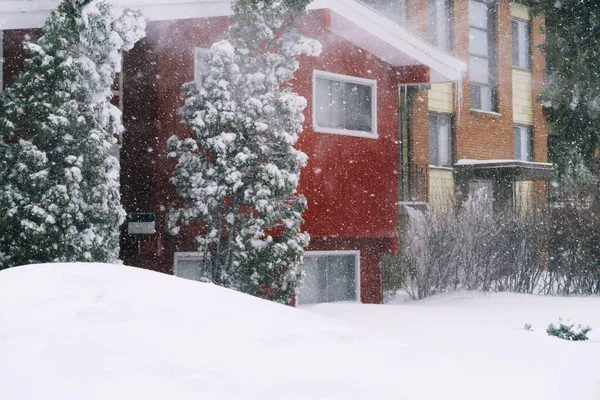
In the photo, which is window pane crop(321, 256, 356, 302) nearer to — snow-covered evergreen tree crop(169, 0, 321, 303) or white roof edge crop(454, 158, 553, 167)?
snow-covered evergreen tree crop(169, 0, 321, 303)

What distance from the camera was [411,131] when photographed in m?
20.5

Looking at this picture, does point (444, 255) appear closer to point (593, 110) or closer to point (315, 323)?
point (593, 110)

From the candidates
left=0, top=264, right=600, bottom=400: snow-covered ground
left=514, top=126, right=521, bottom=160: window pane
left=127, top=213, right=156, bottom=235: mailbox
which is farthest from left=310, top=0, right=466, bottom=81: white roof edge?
left=514, top=126, right=521, bottom=160: window pane

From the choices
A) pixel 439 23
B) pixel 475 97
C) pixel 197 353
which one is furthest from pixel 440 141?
pixel 197 353

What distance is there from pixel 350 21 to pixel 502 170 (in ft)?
28.1

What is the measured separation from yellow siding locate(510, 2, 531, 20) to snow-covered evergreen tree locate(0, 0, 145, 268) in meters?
16.3

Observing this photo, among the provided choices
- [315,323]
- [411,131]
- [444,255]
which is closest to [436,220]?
[444,255]

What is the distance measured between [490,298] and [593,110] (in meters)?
7.61

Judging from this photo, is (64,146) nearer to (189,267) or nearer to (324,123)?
(189,267)

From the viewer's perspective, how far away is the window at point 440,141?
21.6 metres

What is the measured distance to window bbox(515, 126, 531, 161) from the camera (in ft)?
81.0

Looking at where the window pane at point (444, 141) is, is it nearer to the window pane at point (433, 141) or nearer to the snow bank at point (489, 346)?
the window pane at point (433, 141)

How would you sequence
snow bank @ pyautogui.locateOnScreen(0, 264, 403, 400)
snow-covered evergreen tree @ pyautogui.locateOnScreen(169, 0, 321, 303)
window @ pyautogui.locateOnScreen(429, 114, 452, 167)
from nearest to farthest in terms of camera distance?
snow bank @ pyautogui.locateOnScreen(0, 264, 403, 400)
snow-covered evergreen tree @ pyautogui.locateOnScreen(169, 0, 321, 303)
window @ pyautogui.locateOnScreen(429, 114, 452, 167)

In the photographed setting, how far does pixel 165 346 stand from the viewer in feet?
16.4
